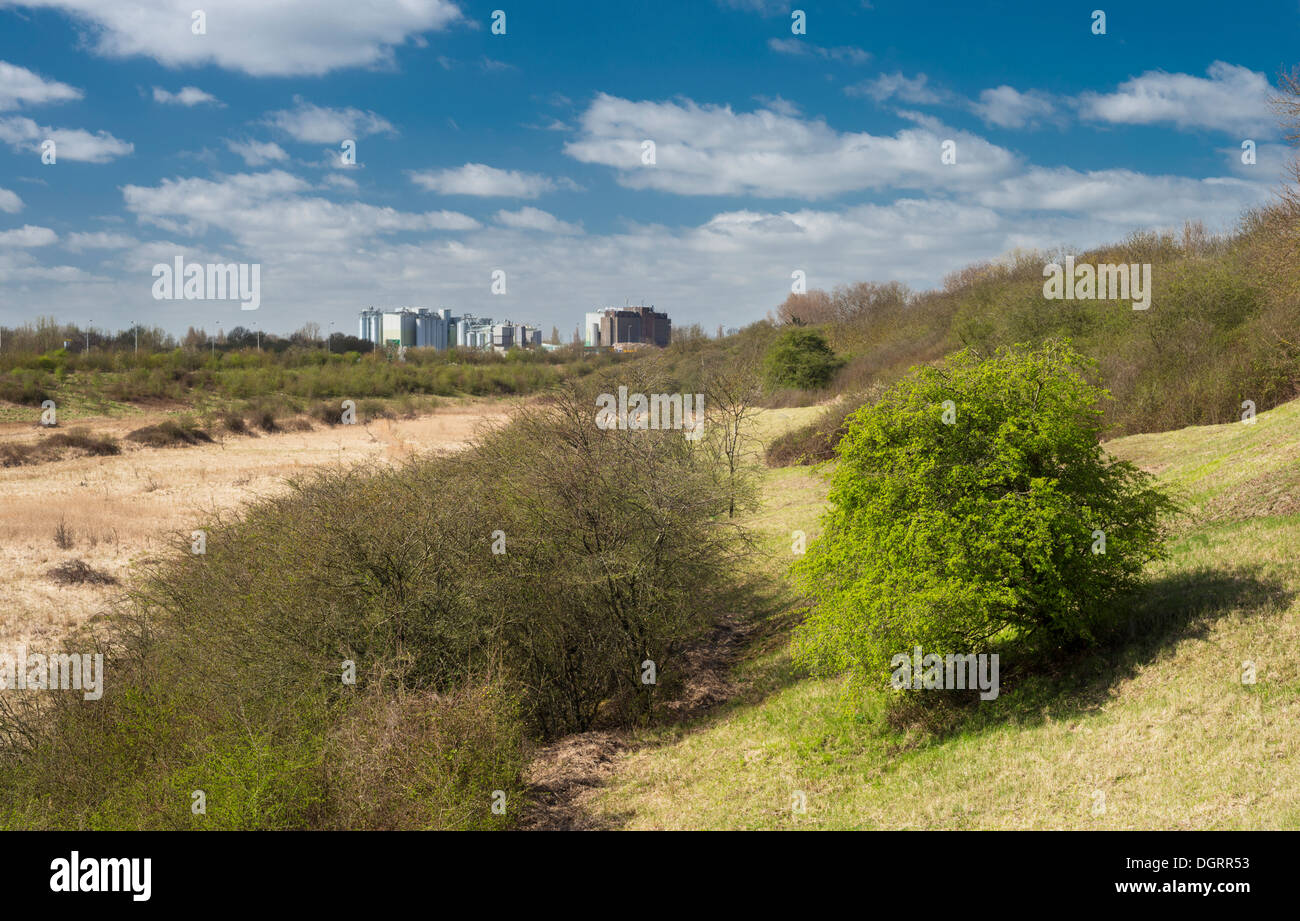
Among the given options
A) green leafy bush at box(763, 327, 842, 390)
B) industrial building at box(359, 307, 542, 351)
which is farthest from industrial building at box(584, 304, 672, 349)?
green leafy bush at box(763, 327, 842, 390)

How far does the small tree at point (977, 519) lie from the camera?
1134cm

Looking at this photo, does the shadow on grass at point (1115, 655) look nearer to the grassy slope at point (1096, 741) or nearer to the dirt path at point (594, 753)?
the grassy slope at point (1096, 741)

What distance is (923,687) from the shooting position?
1237 centimetres

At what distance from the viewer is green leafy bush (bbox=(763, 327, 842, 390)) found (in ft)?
215

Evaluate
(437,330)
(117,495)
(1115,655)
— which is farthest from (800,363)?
(437,330)

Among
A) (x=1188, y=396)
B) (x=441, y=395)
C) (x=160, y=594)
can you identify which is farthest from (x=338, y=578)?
(x=441, y=395)

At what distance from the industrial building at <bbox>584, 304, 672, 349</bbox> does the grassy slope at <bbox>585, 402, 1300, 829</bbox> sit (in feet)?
421

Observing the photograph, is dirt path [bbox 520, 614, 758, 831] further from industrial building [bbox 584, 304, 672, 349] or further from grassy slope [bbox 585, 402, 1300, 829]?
industrial building [bbox 584, 304, 672, 349]

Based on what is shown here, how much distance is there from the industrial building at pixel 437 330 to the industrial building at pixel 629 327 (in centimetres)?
1129

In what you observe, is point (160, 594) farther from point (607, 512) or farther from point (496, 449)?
point (607, 512)

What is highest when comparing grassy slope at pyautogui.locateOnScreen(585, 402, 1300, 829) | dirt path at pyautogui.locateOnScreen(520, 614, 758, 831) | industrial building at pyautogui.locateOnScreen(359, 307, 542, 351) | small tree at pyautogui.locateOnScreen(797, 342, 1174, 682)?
industrial building at pyautogui.locateOnScreen(359, 307, 542, 351)

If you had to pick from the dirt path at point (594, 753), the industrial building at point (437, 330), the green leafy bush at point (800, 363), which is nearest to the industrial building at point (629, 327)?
the industrial building at point (437, 330)

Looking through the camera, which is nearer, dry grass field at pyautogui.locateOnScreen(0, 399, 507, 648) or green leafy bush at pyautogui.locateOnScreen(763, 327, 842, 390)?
dry grass field at pyautogui.locateOnScreen(0, 399, 507, 648)
